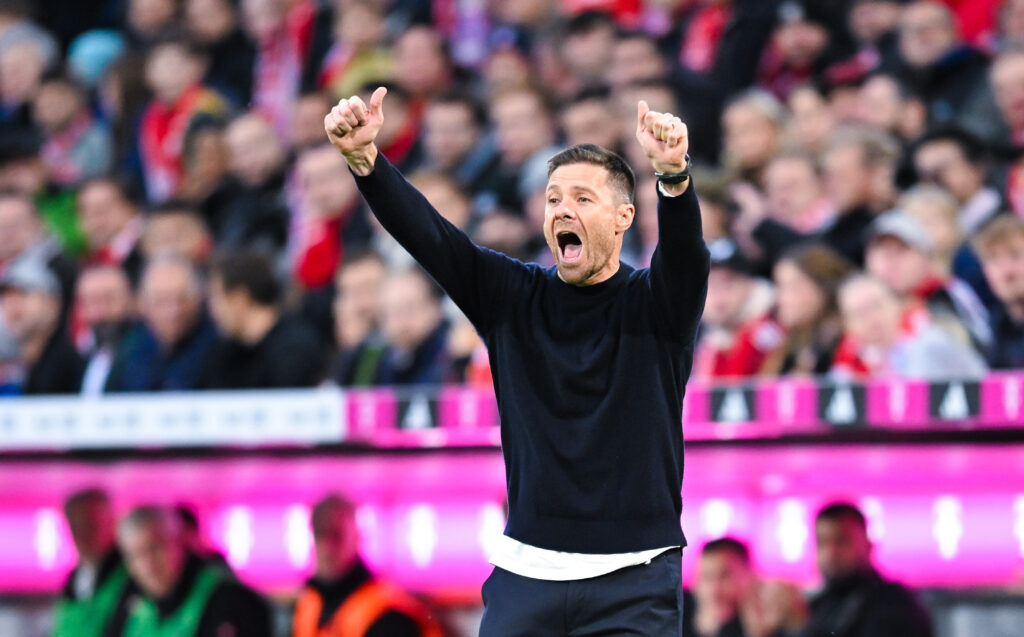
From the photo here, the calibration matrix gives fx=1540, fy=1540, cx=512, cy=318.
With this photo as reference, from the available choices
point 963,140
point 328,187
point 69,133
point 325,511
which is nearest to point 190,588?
point 325,511

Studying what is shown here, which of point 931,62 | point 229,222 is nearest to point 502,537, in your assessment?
point 931,62

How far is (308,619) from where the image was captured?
6.28m

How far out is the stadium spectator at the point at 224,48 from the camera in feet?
33.7

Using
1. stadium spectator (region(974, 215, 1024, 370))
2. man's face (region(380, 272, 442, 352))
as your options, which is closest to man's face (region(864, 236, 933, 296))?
stadium spectator (region(974, 215, 1024, 370))

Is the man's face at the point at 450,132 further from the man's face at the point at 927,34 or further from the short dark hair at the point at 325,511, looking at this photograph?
the short dark hair at the point at 325,511

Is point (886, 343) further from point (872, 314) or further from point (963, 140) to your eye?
point (963, 140)

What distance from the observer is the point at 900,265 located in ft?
20.5

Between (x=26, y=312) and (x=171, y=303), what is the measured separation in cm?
93

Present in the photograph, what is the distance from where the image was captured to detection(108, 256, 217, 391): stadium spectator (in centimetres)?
748

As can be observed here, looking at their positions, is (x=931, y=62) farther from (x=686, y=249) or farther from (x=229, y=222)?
(x=686, y=249)

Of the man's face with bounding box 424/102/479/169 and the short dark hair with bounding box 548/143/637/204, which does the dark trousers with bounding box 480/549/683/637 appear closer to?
the short dark hair with bounding box 548/143/637/204

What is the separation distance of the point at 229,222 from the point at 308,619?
3.21 m

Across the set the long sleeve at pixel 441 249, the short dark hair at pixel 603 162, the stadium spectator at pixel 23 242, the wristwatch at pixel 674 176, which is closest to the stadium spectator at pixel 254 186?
the stadium spectator at pixel 23 242

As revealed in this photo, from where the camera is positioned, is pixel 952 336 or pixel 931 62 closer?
pixel 952 336
